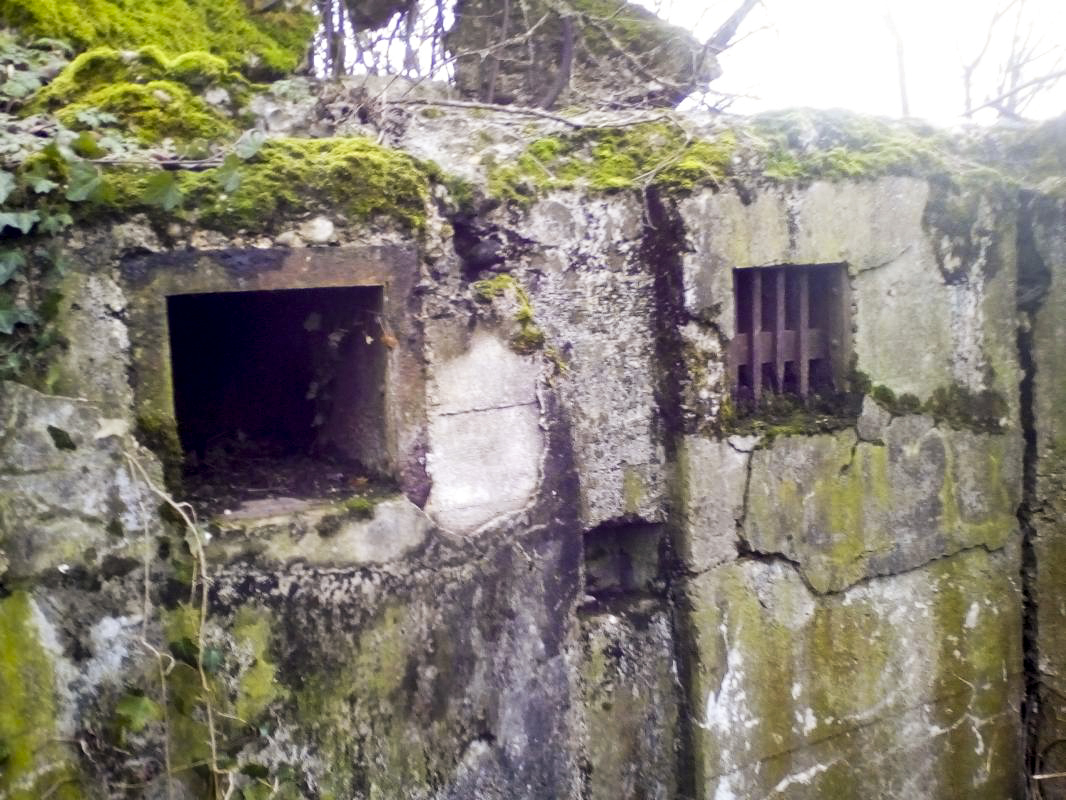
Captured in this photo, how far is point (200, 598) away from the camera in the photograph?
1.95 m

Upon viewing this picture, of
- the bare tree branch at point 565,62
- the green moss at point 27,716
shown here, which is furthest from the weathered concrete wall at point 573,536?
the bare tree branch at point 565,62

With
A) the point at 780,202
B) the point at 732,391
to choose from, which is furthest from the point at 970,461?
the point at 780,202

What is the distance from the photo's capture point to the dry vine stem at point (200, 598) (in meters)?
1.87

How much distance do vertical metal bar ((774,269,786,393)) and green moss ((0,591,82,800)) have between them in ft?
7.02

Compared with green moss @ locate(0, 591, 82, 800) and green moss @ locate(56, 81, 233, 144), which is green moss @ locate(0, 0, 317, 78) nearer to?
green moss @ locate(56, 81, 233, 144)

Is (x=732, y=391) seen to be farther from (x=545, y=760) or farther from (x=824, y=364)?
(x=545, y=760)

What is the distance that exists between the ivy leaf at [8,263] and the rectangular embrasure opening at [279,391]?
48 centimetres

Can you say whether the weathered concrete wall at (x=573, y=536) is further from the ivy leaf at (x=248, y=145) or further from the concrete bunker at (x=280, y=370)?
the ivy leaf at (x=248, y=145)

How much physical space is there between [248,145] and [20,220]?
0.48 metres

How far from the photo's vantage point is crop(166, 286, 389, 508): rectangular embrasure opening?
227 cm

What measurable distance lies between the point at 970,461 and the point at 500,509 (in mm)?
1779

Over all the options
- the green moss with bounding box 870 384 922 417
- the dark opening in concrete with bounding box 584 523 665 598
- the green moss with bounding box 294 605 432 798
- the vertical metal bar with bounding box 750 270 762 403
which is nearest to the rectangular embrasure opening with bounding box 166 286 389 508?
the green moss with bounding box 294 605 432 798

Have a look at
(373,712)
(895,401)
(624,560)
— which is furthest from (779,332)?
(373,712)

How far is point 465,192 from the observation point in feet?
7.75
